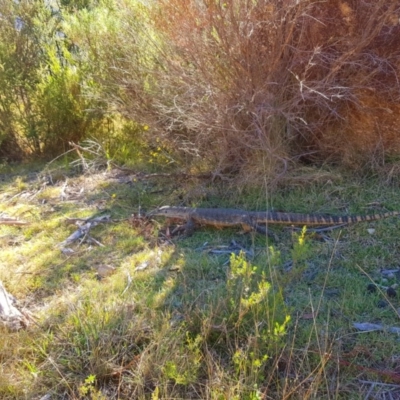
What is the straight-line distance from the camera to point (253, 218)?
414cm

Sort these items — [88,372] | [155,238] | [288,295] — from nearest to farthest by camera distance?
[88,372] < [288,295] < [155,238]

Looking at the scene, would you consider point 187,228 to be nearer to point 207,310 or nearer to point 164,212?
point 164,212

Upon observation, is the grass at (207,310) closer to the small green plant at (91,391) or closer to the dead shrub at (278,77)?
the small green plant at (91,391)

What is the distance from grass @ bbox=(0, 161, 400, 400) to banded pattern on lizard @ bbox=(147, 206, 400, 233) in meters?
0.10

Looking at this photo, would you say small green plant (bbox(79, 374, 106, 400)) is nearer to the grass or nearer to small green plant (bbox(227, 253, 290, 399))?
the grass

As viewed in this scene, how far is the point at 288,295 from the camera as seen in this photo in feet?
10.1

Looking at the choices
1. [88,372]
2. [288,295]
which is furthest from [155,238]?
[88,372]

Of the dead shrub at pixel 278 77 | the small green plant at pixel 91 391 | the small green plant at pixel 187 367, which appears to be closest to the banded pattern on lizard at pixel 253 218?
the dead shrub at pixel 278 77

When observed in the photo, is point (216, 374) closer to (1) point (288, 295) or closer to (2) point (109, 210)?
(1) point (288, 295)

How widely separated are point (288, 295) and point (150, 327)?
1033mm

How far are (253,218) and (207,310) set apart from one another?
1.55 m

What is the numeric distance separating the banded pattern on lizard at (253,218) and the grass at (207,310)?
0.10 m

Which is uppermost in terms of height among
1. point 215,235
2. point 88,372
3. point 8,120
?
point 8,120

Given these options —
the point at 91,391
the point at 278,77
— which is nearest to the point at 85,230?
the point at 91,391
